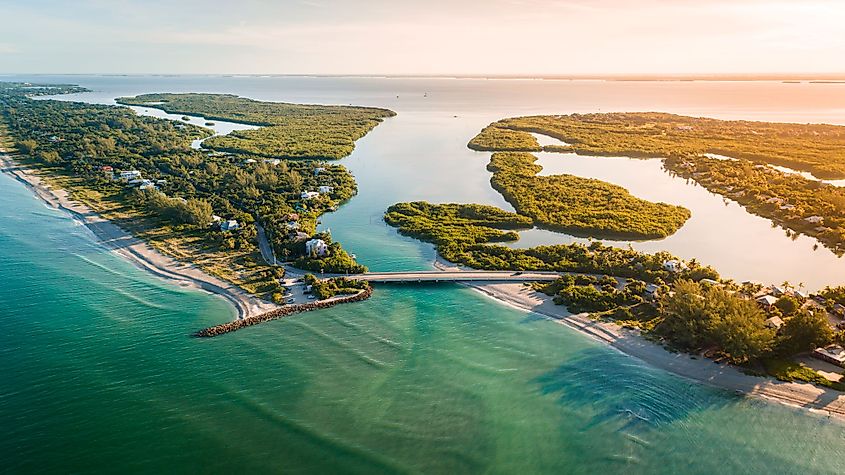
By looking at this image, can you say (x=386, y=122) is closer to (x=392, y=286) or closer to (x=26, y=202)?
(x=26, y=202)

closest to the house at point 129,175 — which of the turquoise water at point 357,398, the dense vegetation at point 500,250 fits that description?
the turquoise water at point 357,398

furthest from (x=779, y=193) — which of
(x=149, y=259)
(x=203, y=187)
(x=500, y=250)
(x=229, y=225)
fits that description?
(x=203, y=187)

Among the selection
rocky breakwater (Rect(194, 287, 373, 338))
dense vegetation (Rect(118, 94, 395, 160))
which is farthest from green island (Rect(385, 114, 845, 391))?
dense vegetation (Rect(118, 94, 395, 160))

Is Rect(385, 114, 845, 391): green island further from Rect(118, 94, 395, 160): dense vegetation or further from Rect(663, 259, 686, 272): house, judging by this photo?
Rect(118, 94, 395, 160): dense vegetation

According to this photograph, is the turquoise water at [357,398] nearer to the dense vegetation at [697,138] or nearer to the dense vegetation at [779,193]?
the dense vegetation at [779,193]

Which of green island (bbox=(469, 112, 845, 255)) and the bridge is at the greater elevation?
green island (bbox=(469, 112, 845, 255))
